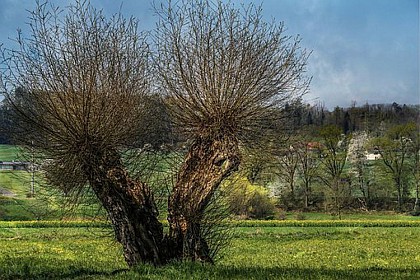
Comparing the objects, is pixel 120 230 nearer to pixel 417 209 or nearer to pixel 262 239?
pixel 262 239

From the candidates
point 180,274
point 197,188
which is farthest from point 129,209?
point 180,274

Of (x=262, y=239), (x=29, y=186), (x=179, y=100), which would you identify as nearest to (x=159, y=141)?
(x=179, y=100)

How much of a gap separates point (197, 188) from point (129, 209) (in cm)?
130

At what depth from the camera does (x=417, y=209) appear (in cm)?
6078

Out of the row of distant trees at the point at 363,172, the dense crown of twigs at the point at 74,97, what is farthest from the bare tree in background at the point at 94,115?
the row of distant trees at the point at 363,172

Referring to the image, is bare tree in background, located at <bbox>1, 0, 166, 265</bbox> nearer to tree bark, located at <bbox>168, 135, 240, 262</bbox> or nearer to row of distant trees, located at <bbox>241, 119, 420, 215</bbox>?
tree bark, located at <bbox>168, 135, 240, 262</bbox>

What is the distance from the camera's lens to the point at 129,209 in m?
10.3

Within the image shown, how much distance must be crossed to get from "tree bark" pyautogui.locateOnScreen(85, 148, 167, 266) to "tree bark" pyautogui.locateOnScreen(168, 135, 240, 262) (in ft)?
1.16

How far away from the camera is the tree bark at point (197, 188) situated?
1034 cm

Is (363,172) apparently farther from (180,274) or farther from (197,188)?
(180,274)

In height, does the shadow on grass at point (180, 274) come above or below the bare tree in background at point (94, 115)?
below

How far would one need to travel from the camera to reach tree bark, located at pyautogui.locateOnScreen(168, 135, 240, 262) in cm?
1034

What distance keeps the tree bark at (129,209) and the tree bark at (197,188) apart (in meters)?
0.35

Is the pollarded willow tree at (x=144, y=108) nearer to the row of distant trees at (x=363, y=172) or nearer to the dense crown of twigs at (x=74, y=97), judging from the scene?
the dense crown of twigs at (x=74, y=97)
